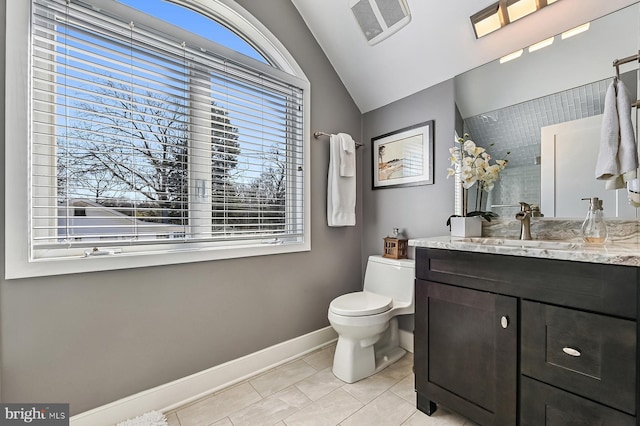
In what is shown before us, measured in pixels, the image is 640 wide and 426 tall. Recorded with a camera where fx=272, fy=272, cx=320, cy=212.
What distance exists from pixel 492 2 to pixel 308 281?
2099 mm

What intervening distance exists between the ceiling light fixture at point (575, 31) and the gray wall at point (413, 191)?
0.59 metres

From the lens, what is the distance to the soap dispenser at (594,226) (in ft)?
4.06

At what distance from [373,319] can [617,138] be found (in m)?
1.47

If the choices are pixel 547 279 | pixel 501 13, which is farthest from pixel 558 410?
pixel 501 13

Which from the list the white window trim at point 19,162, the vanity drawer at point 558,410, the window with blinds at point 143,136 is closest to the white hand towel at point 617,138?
the vanity drawer at point 558,410

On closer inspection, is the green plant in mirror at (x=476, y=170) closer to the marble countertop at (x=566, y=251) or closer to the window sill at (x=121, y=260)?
the marble countertop at (x=566, y=251)

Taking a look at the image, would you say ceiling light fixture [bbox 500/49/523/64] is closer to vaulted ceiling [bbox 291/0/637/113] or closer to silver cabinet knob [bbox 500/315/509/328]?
vaulted ceiling [bbox 291/0/637/113]

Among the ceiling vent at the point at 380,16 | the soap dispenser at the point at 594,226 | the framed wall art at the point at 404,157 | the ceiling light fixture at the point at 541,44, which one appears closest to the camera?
the soap dispenser at the point at 594,226

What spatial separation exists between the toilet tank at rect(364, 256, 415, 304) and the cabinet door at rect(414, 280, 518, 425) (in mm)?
446

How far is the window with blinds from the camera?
124 centimetres

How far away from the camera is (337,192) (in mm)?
2178

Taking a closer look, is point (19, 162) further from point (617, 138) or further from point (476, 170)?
point (617, 138)

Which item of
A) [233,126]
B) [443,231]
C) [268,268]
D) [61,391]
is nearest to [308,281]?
[268,268]

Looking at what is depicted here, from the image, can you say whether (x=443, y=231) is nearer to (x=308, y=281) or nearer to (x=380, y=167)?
(x=380, y=167)
